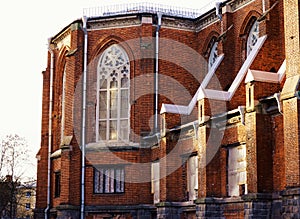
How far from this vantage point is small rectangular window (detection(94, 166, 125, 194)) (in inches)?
1088

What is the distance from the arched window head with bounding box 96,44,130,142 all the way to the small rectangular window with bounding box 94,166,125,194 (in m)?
1.54

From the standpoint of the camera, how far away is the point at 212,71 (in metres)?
26.0

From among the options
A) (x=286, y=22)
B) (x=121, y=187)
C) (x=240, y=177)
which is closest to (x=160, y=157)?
(x=121, y=187)

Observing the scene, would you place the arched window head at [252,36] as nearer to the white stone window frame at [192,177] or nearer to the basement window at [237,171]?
the white stone window frame at [192,177]

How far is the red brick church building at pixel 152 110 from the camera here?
2181cm

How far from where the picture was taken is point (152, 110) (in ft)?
91.7

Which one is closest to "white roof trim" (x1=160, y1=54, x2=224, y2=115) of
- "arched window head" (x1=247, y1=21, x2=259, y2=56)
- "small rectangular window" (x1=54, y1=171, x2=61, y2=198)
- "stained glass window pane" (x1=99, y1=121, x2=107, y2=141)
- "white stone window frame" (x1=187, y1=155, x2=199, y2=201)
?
"arched window head" (x1=247, y1=21, x2=259, y2=56)

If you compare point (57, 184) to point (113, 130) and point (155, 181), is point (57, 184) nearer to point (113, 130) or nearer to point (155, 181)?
point (113, 130)

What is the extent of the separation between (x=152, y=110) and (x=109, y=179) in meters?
3.88

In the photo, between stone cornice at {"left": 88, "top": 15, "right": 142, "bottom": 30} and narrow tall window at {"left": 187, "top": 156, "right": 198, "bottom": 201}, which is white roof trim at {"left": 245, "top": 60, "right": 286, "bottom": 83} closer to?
narrow tall window at {"left": 187, "top": 156, "right": 198, "bottom": 201}

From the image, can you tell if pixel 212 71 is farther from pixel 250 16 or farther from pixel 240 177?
pixel 240 177

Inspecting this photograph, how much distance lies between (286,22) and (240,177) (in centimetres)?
571

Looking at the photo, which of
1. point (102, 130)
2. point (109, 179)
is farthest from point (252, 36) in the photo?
point (109, 179)

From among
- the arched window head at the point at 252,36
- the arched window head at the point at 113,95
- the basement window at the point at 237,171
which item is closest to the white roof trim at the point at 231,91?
the basement window at the point at 237,171
